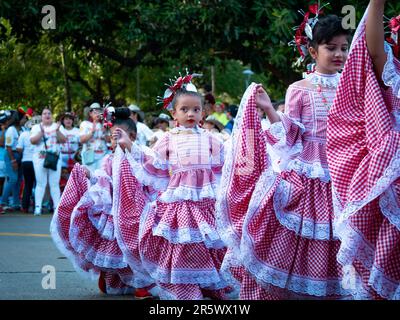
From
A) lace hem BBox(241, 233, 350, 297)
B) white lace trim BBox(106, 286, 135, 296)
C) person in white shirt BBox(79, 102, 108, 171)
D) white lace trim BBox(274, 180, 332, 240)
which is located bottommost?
person in white shirt BBox(79, 102, 108, 171)

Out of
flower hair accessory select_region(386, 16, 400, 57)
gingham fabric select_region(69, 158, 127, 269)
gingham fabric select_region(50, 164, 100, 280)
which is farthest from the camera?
gingham fabric select_region(50, 164, 100, 280)

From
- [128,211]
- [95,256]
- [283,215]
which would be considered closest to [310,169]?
[283,215]

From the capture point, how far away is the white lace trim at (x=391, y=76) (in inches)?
168

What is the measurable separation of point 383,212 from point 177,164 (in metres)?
2.97

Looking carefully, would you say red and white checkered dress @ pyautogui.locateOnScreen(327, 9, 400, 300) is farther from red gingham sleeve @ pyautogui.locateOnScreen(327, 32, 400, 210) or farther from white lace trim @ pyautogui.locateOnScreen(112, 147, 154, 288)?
white lace trim @ pyautogui.locateOnScreen(112, 147, 154, 288)

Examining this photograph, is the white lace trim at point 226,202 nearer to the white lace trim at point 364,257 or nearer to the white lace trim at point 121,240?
the white lace trim at point 364,257

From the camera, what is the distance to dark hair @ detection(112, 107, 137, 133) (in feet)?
25.9

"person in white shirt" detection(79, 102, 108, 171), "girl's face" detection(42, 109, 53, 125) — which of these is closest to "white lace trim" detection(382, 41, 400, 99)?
"person in white shirt" detection(79, 102, 108, 171)

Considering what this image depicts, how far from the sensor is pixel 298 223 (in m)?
5.23

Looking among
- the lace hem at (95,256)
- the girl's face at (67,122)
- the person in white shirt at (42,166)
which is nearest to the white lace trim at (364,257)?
the lace hem at (95,256)

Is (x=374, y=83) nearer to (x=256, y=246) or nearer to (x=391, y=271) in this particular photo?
(x=391, y=271)

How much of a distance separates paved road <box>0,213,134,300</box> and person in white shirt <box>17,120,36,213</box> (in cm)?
262

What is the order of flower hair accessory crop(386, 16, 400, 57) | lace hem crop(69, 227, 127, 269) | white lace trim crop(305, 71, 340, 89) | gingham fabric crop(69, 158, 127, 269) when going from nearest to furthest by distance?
flower hair accessory crop(386, 16, 400, 57)
white lace trim crop(305, 71, 340, 89)
lace hem crop(69, 227, 127, 269)
gingham fabric crop(69, 158, 127, 269)

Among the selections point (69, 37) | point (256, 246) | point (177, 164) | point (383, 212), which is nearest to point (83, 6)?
point (69, 37)
